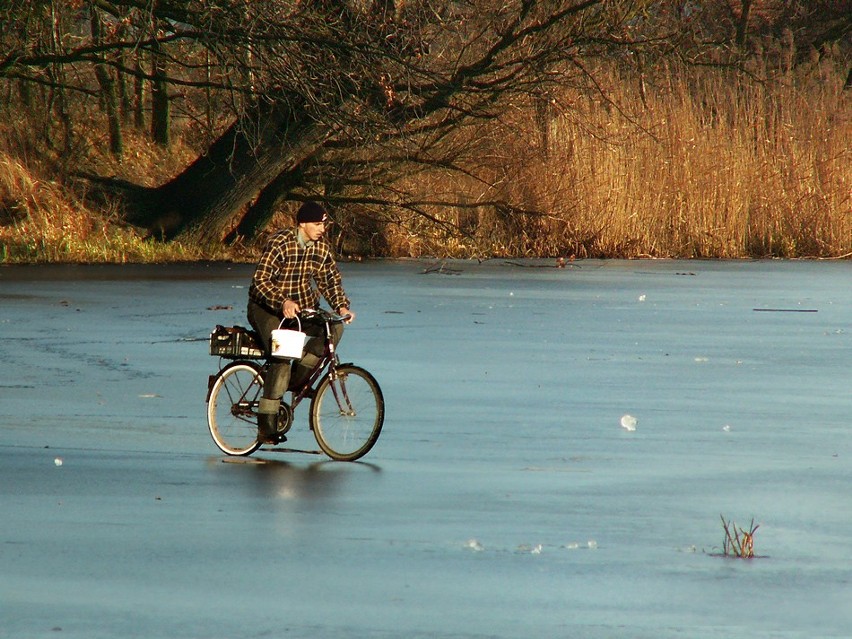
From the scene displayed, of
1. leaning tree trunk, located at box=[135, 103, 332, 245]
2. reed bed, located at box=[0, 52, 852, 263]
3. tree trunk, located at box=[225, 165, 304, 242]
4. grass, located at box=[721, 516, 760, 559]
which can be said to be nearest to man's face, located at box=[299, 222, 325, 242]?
grass, located at box=[721, 516, 760, 559]

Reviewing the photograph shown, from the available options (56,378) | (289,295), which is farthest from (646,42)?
(289,295)

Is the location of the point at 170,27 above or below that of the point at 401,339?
above

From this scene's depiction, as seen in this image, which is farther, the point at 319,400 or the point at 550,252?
the point at 550,252

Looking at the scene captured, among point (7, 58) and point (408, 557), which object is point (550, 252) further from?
point (408, 557)

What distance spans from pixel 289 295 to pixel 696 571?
3989 mm

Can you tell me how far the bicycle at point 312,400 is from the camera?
10.0m

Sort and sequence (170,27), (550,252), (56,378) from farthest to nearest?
(550,252) < (170,27) < (56,378)

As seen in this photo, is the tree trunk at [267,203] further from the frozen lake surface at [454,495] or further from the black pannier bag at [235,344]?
the black pannier bag at [235,344]

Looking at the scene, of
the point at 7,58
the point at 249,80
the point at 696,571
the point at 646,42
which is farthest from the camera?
the point at 646,42

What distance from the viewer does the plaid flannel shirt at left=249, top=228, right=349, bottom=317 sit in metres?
10.2

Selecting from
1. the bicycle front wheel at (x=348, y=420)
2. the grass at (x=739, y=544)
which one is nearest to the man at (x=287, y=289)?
the bicycle front wheel at (x=348, y=420)

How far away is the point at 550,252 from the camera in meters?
33.7

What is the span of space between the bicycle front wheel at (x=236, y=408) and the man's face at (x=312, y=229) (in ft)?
2.66

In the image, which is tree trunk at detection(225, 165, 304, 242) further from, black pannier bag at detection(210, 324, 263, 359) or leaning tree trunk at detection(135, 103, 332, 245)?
black pannier bag at detection(210, 324, 263, 359)
